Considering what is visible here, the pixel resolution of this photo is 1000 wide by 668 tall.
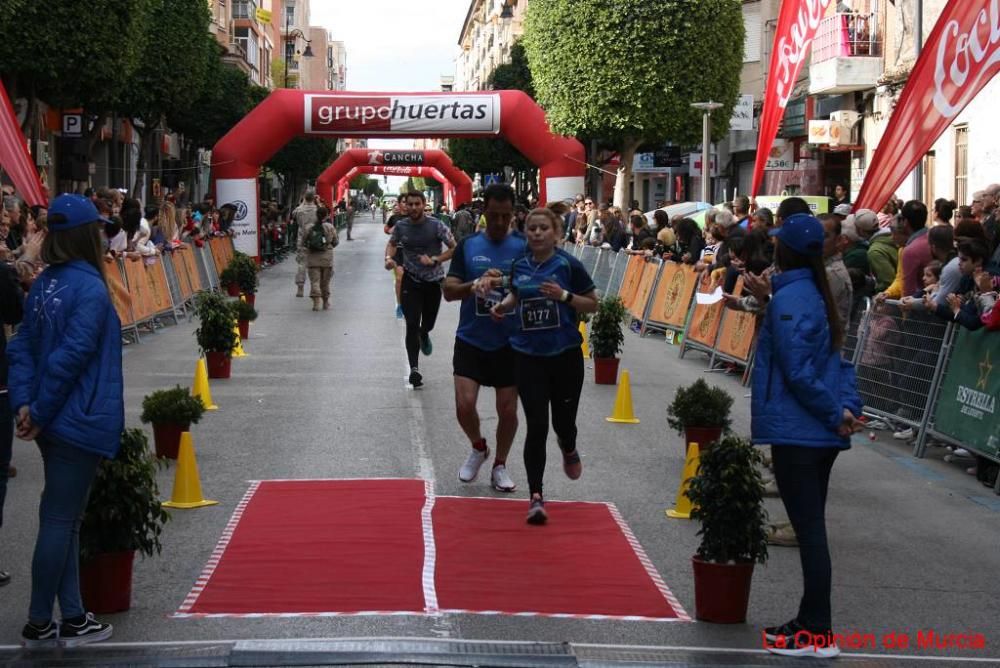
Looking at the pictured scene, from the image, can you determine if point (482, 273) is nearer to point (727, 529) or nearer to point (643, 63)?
point (727, 529)

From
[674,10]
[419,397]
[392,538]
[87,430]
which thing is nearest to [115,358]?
[87,430]

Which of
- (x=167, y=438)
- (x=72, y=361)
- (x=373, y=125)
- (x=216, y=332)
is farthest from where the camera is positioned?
(x=373, y=125)

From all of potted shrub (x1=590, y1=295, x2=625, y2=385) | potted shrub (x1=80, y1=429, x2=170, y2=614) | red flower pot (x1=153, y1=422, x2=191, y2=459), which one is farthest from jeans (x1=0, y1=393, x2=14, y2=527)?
potted shrub (x1=590, y1=295, x2=625, y2=385)

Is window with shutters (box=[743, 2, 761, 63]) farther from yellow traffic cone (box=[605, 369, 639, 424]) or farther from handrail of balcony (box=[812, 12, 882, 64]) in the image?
yellow traffic cone (box=[605, 369, 639, 424])

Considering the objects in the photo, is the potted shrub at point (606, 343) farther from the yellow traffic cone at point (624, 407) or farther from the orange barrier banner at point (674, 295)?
the orange barrier banner at point (674, 295)

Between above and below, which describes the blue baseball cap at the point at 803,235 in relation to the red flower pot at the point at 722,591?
above

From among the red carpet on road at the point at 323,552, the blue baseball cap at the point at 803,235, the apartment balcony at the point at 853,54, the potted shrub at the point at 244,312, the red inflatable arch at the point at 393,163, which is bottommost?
the red carpet on road at the point at 323,552

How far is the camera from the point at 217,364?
14086 mm

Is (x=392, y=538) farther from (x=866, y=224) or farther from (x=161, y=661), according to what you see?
(x=866, y=224)

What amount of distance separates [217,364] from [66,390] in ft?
28.8

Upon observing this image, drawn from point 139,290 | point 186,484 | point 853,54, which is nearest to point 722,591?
point 186,484

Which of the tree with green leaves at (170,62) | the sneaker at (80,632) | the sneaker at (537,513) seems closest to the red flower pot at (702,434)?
the sneaker at (537,513)

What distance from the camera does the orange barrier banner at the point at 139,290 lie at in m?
18.1

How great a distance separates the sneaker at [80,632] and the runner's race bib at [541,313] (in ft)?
9.67
